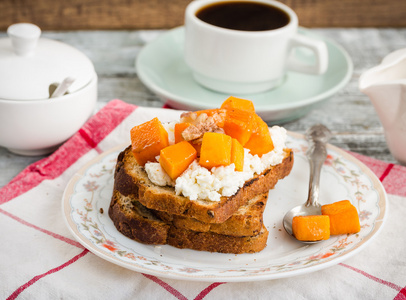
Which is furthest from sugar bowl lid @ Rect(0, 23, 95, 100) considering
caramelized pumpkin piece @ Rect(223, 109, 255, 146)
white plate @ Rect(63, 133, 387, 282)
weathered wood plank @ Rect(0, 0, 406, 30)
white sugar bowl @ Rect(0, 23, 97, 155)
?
weathered wood plank @ Rect(0, 0, 406, 30)

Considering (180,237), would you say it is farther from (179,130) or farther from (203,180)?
(179,130)

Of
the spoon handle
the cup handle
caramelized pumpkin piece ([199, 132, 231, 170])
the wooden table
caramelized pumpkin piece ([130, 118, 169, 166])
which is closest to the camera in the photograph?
caramelized pumpkin piece ([199, 132, 231, 170])

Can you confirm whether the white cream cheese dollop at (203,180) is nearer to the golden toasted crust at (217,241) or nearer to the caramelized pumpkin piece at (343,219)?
the golden toasted crust at (217,241)

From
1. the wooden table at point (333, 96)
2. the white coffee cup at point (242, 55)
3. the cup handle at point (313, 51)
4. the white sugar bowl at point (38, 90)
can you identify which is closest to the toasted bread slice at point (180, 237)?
the white sugar bowl at point (38, 90)

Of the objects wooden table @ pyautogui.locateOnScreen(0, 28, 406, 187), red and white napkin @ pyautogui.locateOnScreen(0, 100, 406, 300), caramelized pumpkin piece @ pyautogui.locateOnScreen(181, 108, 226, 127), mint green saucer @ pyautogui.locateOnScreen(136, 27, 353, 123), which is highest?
caramelized pumpkin piece @ pyautogui.locateOnScreen(181, 108, 226, 127)

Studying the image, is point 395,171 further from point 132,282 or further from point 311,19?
point 311,19

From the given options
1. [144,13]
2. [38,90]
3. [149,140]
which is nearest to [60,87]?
[38,90]

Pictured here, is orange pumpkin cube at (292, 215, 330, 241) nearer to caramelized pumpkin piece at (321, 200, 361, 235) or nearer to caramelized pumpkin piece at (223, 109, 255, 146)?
caramelized pumpkin piece at (321, 200, 361, 235)
